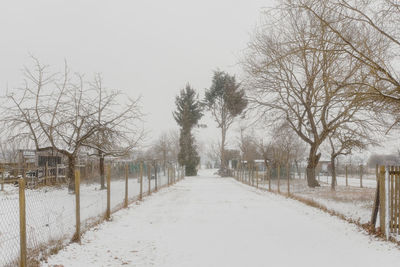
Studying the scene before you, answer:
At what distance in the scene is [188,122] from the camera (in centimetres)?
5325

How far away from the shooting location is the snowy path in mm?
6297

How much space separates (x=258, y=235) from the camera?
8453 millimetres

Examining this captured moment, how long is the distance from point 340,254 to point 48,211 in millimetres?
5204

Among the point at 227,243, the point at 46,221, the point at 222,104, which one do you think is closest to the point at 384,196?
the point at 227,243

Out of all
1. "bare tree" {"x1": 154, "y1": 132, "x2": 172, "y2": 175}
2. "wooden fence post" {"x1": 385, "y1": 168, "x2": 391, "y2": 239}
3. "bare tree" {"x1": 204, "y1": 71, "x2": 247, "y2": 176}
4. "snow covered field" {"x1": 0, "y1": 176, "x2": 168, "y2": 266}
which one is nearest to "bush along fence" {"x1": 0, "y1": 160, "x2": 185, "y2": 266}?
"snow covered field" {"x1": 0, "y1": 176, "x2": 168, "y2": 266}

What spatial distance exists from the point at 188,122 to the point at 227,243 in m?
45.8

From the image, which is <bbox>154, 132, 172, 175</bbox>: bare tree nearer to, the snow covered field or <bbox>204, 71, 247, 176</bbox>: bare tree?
<bbox>204, 71, 247, 176</bbox>: bare tree

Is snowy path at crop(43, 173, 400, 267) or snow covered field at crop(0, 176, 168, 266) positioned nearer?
snow covered field at crop(0, 176, 168, 266)

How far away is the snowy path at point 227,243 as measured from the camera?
20.7 feet

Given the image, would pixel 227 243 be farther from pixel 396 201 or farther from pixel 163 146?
pixel 163 146

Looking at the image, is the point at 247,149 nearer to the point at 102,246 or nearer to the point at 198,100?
the point at 198,100

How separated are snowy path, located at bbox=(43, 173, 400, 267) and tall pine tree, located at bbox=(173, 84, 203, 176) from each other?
4078 centimetres

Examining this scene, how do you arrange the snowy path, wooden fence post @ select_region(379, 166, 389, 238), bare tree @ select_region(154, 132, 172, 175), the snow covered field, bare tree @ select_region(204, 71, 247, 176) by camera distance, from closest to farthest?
the snow covered field
the snowy path
wooden fence post @ select_region(379, 166, 389, 238)
bare tree @ select_region(204, 71, 247, 176)
bare tree @ select_region(154, 132, 172, 175)

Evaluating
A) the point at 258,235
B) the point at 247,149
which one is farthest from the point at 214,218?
the point at 247,149
